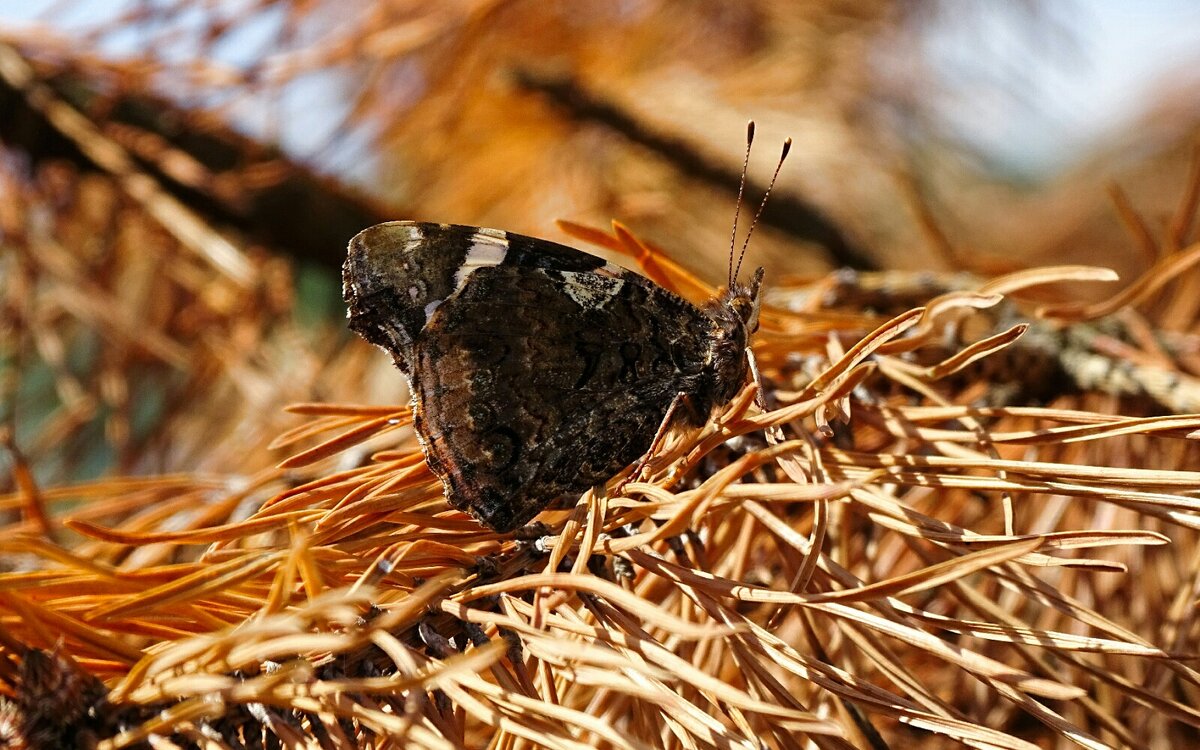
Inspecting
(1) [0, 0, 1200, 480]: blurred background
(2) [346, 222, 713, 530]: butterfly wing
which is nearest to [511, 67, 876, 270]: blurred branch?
(1) [0, 0, 1200, 480]: blurred background

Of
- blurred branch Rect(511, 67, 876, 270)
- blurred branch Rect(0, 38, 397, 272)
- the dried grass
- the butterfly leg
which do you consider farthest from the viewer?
blurred branch Rect(511, 67, 876, 270)

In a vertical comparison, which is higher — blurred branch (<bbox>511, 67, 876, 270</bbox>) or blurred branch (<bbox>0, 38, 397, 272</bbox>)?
blurred branch (<bbox>511, 67, 876, 270</bbox>)

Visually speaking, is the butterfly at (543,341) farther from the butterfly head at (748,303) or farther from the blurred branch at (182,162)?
the blurred branch at (182,162)

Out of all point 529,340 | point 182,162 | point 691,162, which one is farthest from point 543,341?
point 691,162

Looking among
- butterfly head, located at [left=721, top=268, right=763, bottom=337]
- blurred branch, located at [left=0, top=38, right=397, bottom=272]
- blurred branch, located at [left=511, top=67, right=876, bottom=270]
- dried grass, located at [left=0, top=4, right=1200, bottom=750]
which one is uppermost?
blurred branch, located at [left=511, top=67, right=876, bottom=270]

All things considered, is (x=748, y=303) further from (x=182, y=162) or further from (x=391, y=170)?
(x=391, y=170)

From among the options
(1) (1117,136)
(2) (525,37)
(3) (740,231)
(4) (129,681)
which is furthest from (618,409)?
(1) (1117,136)

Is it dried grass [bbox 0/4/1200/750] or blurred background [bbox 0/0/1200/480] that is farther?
blurred background [bbox 0/0/1200/480]

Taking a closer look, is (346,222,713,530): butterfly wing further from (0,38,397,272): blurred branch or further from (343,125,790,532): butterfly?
(0,38,397,272): blurred branch
